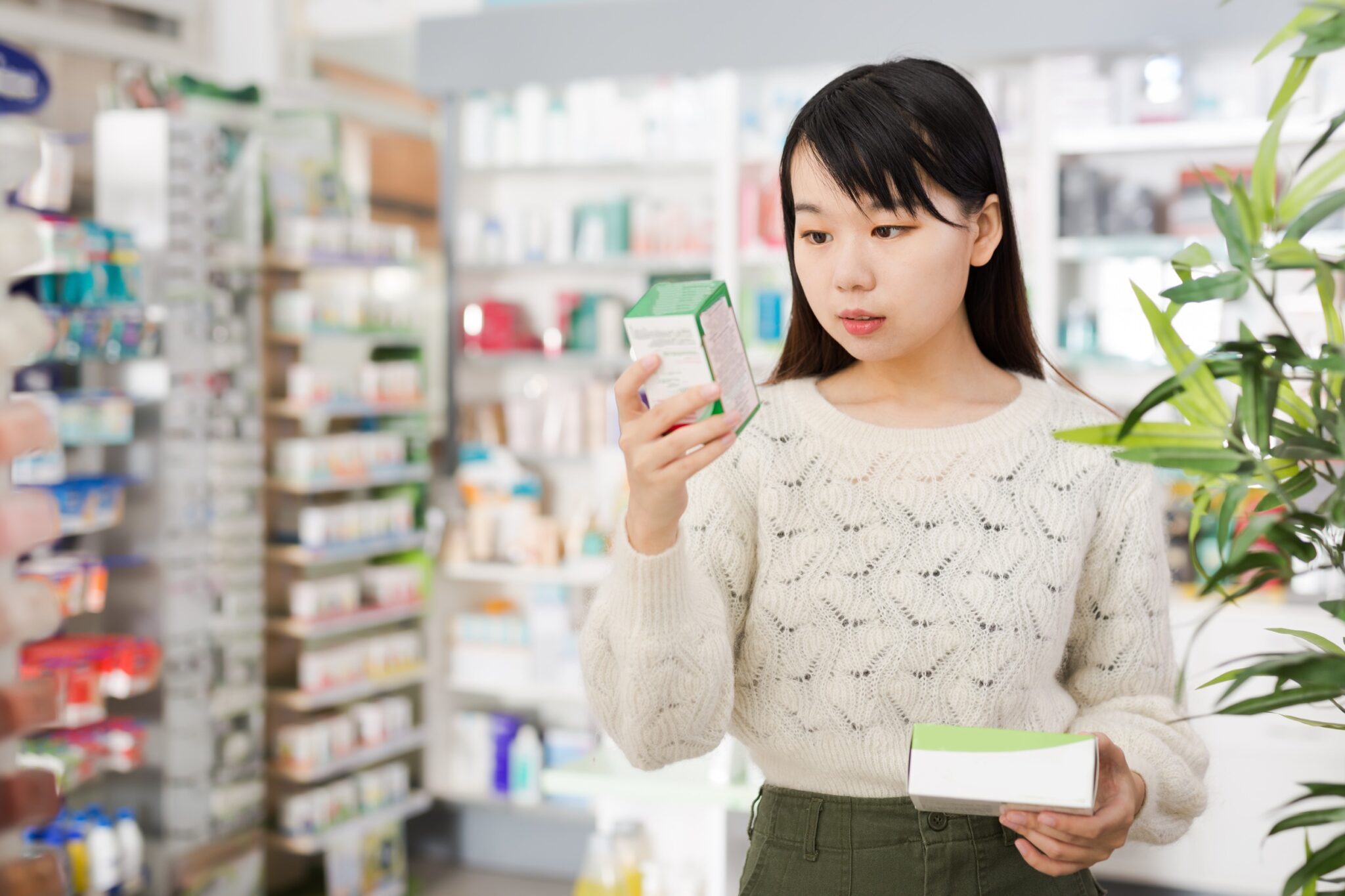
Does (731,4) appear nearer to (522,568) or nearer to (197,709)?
(522,568)

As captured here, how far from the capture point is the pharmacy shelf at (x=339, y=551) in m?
4.18

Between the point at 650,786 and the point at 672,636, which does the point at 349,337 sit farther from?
the point at 672,636

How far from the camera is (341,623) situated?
430 centimetres

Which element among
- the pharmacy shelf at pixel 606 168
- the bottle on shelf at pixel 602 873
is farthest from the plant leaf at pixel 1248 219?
the pharmacy shelf at pixel 606 168

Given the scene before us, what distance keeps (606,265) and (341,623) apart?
1.62 m

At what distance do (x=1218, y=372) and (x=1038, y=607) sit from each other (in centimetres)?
51

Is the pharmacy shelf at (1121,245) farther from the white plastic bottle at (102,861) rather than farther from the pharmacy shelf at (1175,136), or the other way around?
the white plastic bottle at (102,861)

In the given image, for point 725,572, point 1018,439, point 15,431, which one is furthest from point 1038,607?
point 15,431

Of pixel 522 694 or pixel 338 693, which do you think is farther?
pixel 522 694

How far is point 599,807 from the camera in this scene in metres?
2.97

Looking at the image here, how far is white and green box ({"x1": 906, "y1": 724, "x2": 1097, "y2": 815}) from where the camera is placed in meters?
1.07

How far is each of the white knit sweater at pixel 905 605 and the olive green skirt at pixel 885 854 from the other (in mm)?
27

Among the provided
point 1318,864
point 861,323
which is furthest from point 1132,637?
point 1318,864

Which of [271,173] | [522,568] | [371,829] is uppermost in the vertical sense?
[271,173]
